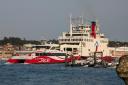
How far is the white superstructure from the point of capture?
11819 cm

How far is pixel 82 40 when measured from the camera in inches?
4719

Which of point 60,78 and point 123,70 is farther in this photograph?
point 60,78

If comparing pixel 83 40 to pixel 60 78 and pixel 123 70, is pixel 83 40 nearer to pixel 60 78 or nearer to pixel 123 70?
pixel 60 78

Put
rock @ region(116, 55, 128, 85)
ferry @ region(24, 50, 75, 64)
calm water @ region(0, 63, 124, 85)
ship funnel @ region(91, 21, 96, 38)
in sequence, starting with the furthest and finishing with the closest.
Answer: ship funnel @ region(91, 21, 96, 38), ferry @ region(24, 50, 75, 64), calm water @ region(0, 63, 124, 85), rock @ region(116, 55, 128, 85)

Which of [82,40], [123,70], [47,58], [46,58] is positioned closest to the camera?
[123,70]

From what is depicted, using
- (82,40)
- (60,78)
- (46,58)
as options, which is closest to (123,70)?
(60,78)

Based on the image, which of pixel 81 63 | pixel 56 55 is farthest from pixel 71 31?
pixel 81 63

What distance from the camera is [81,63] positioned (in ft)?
291

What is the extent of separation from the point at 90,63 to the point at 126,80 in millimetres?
81078

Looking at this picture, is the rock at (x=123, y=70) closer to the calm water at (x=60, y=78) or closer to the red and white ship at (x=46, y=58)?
the calm water at (x=60, y=78)

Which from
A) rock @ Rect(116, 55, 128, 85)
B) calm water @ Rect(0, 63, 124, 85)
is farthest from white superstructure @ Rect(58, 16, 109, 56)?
rock @ Rect(116, 55, 128, 85)

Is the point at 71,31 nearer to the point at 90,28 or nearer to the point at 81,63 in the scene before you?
the point at 90,28

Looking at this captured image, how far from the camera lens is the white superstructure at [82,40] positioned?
118188mm

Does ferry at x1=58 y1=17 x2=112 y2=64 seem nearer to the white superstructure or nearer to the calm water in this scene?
the white superstructure
